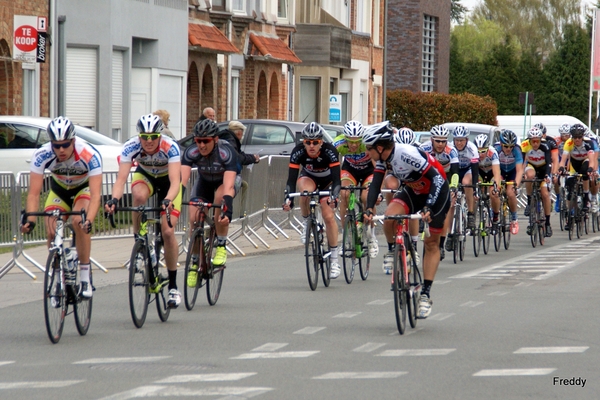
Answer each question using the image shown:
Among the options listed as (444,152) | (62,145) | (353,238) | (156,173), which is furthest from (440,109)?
(62,145)

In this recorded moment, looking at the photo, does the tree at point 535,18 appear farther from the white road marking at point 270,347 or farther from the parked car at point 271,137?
the white road marking at point 270,347

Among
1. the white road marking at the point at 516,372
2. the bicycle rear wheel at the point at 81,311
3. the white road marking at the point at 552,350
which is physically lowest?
the white road marking at the point at 552,350

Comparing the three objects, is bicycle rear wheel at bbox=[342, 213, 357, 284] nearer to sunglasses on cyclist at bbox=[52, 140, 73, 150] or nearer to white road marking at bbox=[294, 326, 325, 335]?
white road marking at bbox=[294, 326, 325, 335]

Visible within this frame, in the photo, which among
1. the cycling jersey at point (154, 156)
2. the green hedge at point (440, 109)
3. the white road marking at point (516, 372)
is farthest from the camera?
the green hedge at point (440, 109)

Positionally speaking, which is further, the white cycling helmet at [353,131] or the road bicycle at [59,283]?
the white cycling helmet at [353,131]

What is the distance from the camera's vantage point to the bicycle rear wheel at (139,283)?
10227 mm

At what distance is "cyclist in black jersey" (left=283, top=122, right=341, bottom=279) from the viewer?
13.7m

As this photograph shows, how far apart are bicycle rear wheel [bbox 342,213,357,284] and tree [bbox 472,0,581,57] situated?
286ft

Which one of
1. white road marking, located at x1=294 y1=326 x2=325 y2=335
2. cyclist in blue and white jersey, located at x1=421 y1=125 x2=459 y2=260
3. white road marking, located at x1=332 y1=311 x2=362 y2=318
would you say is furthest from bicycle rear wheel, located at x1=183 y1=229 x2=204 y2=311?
cyclist in blue and white jersey, located at x1=421 y1=125 x2=459 y2=260

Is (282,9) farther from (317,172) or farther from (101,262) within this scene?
(317,172)

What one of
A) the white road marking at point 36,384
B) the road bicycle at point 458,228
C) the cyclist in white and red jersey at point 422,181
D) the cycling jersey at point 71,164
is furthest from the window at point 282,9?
the white road marking at point 36,384

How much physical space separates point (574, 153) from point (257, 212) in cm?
620

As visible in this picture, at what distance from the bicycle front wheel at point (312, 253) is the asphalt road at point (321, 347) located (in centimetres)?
21

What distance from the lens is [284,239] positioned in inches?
792
